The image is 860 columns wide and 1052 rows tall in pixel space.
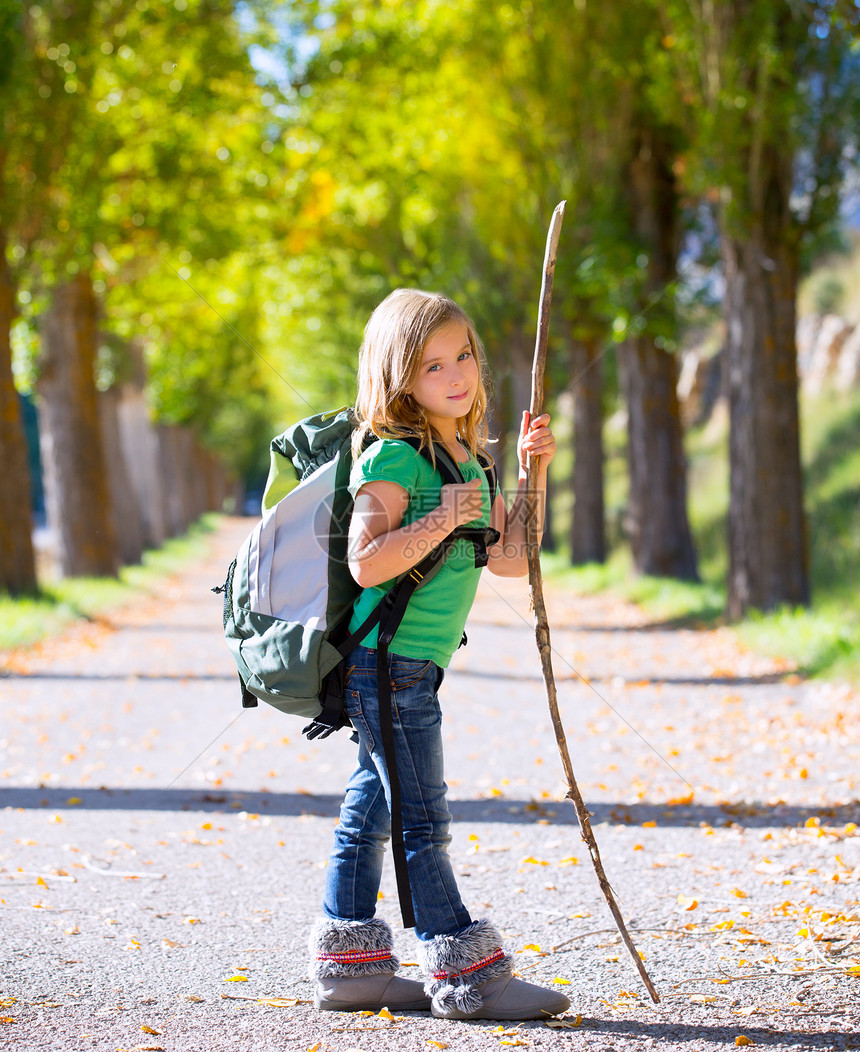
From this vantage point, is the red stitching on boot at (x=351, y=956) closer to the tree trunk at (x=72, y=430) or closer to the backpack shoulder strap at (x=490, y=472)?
the backpack shoulder strap at (x=490, y=472)

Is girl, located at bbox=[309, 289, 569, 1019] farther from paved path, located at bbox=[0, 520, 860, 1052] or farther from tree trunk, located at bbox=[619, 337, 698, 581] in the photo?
tree trunk, located at bbox=[619, 337, 698, 581]

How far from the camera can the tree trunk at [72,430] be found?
48.8ft

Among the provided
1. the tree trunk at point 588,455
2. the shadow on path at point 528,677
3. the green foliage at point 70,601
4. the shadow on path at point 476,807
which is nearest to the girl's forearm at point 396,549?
the shadow on path at point 476,807

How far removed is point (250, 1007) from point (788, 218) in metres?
9.09

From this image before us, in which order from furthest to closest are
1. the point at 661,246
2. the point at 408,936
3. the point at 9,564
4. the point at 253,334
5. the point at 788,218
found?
1. the point at 253,334
2. the point at 661,246
3. the point at 9,564
4. the point at 788,218
5. the point at 408,936

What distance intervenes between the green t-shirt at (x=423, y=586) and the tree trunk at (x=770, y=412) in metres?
7.86

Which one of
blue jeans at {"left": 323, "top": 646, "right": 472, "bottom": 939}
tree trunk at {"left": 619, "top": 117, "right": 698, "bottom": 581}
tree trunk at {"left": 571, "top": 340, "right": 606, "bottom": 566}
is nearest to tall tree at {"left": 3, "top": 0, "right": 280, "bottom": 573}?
tree trunk at {"left": 571, "top": 340, "right": 606, "bottom": 566}

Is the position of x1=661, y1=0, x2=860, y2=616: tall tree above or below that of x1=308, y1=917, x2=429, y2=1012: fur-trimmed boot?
above

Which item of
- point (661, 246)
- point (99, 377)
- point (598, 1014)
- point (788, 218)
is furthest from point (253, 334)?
point (598, 1014)

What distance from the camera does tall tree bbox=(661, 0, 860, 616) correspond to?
10.0m

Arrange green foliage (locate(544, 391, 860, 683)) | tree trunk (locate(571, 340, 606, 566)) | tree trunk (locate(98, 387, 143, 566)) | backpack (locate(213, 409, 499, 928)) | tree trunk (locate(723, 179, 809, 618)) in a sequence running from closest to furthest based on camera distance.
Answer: backpack (locate(213, 409, 499, 928)) < green foliage (locate(544, 391, 860, 683)) < tree trunk (locate(723, 179, 809, 618)) < tree trunk (locate(571, 340, 606, 566)) < tree trunk (locate(98, 387, 143, 566))

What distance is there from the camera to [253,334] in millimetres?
26500

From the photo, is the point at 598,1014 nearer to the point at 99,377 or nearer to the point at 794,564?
the point at 794,564

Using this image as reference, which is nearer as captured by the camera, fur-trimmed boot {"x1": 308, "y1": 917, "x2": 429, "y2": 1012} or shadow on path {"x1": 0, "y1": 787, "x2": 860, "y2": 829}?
fur-trimmed boot {"x1": 308, "y1": 917, "x2": 429, "y2": 1012}
